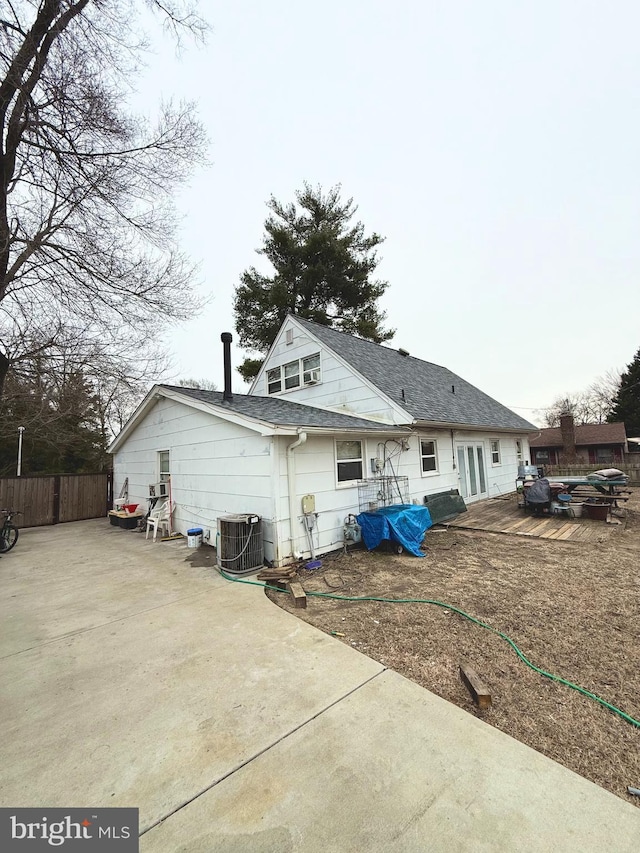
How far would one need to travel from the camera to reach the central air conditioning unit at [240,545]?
553cm

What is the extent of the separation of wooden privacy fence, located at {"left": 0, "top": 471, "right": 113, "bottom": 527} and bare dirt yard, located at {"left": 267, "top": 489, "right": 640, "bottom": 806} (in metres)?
10.3

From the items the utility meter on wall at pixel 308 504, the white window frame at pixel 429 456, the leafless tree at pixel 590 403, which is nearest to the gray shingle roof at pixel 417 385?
the white window frame at pixel 429 456

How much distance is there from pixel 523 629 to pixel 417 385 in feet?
29.0

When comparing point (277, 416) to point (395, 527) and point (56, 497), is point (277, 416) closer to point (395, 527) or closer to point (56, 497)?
point (395, 527)

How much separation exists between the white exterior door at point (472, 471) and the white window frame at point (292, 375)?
522cm

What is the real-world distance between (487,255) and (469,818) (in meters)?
15.2

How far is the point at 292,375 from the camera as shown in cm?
1151

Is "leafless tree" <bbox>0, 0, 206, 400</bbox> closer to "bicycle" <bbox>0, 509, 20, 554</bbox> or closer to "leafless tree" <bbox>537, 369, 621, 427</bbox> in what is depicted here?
"bicycle" <bbox>0, 509, 20, 554</bbox>

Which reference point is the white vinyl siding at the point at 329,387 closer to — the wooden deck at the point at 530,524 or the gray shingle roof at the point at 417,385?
the gray shingle roof at the point at 417,385

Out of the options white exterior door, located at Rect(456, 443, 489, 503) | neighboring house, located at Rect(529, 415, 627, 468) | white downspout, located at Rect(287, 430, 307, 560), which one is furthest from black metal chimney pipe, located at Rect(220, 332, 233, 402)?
neighboring house, located at Rect(529, 415, 627, 468)

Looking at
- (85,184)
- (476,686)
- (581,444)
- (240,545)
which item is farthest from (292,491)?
(581,444)

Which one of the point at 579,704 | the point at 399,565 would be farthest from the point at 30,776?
the point at 399,565

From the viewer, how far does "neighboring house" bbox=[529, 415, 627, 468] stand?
26.1 meters

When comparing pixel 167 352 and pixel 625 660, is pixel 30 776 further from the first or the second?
pixel 167 352
